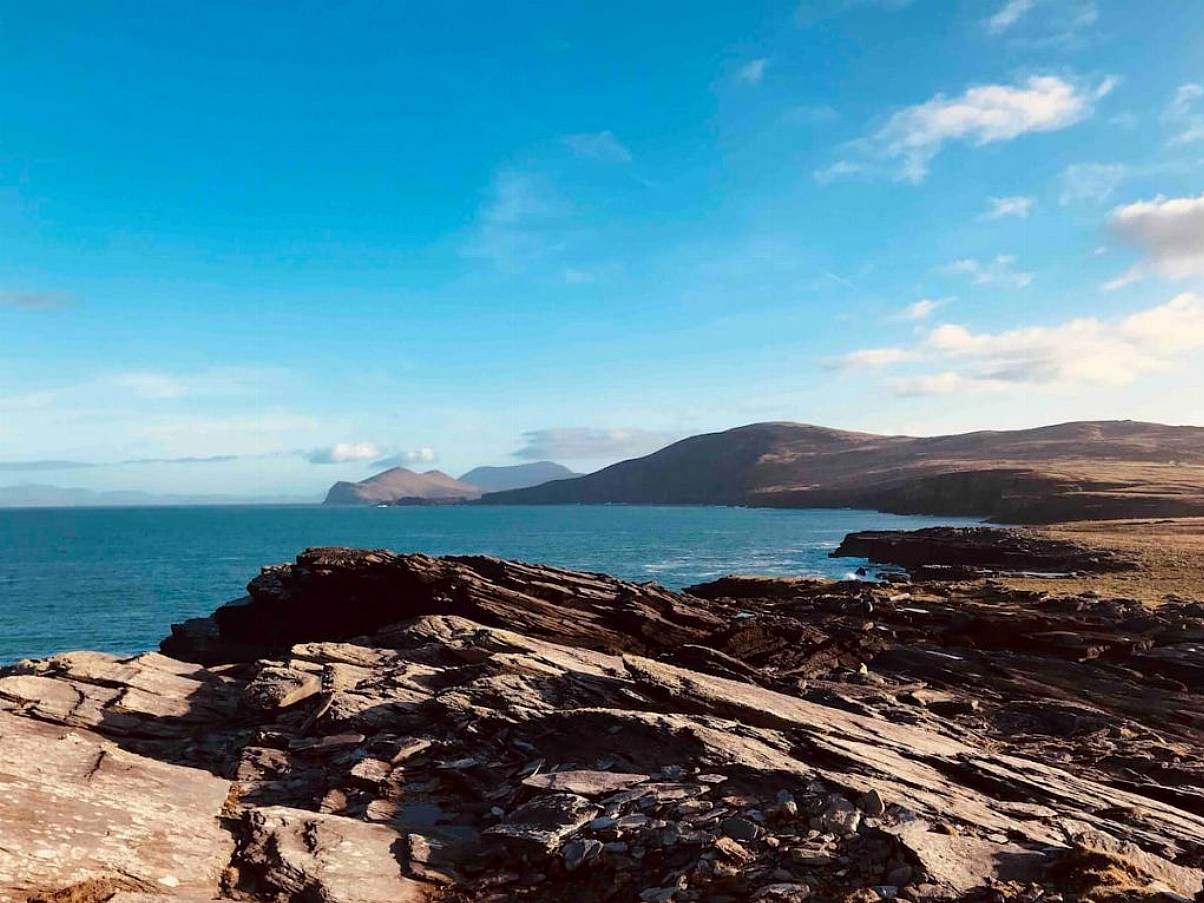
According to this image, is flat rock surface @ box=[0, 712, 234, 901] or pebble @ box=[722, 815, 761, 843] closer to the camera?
flat rock surface @ box=[0, 712, 234, 901]

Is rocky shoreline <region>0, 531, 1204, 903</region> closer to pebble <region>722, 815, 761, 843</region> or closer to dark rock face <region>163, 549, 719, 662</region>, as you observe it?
pebble <region>722, 815, 761, 843</region>

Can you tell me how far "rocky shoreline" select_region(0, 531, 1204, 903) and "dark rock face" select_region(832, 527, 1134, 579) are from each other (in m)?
44.9

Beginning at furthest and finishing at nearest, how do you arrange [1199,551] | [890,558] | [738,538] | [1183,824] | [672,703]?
[738,538], [890,558], [1199,551], [672,703], [1183,824]

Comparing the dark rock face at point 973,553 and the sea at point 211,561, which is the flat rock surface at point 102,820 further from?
the dark rock face at point 973,553

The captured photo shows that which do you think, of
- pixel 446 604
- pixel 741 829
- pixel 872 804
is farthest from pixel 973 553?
pixel 741 829

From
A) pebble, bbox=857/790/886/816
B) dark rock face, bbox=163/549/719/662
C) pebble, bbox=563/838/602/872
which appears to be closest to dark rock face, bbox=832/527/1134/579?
dark rock face, bbox=163/549/719/662

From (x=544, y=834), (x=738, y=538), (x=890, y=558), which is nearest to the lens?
(x=544, y=834)

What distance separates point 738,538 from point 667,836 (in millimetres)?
145700

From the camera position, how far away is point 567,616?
35.4m

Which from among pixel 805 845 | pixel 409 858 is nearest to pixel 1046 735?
pixel 805 845

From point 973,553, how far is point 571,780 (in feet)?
275

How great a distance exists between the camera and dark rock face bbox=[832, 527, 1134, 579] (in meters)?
71.0

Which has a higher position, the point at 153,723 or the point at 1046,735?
the point at 153,723

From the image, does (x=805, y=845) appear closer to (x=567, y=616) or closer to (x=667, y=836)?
(x=667, y=836)
